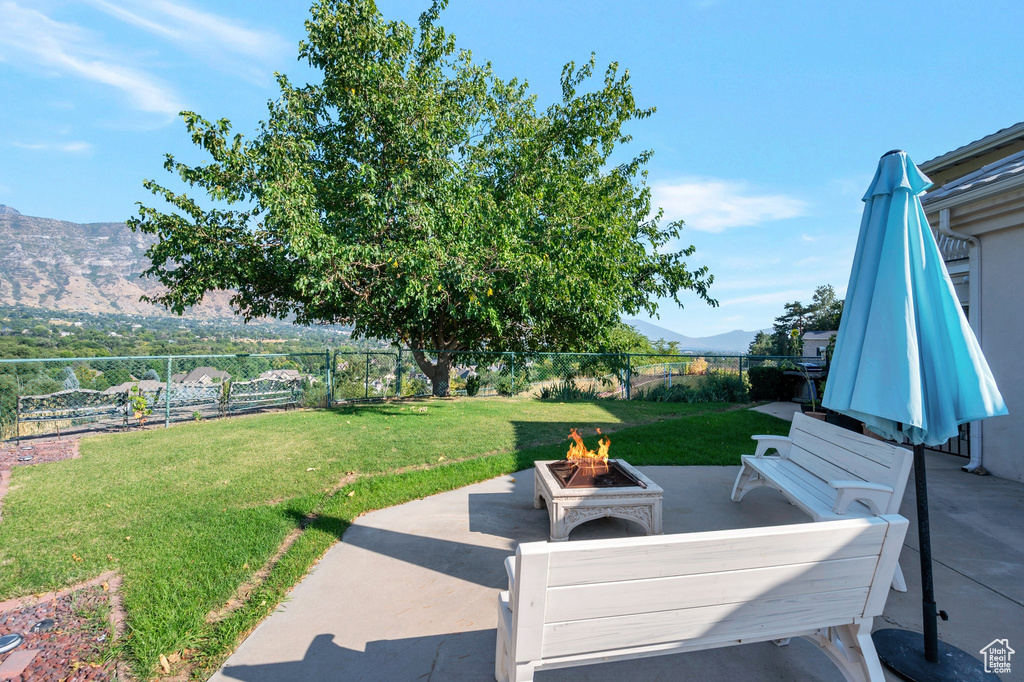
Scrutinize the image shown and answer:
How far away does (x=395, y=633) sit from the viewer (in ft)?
8.78

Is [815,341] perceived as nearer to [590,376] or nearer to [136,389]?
[590,376]

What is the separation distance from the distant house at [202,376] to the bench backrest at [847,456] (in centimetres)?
1025

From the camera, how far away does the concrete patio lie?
7.86 feet

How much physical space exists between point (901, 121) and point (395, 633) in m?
11.4

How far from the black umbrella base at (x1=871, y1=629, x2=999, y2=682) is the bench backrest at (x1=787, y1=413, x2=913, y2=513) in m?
0.78

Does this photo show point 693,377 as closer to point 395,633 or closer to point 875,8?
point 875,8

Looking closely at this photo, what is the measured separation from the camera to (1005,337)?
5500 mm

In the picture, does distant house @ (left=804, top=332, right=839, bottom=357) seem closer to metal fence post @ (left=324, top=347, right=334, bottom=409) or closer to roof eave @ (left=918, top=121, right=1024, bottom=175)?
roof eave @ (left=918, top=121, right=1024, bottom=175)

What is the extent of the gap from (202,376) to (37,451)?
9.44 feet

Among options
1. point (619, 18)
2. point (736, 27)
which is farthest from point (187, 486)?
point (619, 18)

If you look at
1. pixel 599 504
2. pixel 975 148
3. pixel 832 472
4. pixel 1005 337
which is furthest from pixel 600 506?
pixel 975 148

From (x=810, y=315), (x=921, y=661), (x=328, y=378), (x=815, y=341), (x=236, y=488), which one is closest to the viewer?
(x=921, y=661)

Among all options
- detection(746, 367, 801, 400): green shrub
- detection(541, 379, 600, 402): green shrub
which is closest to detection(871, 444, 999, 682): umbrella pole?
detection(541, 379, 600, 402): green shrub

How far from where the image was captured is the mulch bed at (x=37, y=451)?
6.59 m
